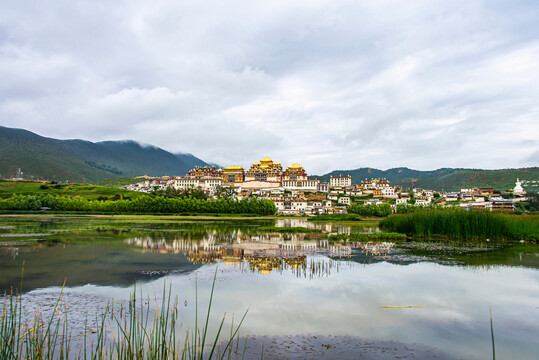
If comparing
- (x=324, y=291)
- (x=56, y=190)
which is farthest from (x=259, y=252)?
(x=56, y=190)

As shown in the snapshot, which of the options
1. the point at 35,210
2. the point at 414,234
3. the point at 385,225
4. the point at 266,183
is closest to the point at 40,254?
the point at 414,234

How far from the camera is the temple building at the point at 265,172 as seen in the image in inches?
6393

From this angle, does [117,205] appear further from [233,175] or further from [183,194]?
[233,175]

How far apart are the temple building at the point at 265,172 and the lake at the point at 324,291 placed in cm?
13847

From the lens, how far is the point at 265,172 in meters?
165

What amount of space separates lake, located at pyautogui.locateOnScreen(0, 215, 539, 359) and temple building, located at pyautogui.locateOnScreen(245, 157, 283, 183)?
5452 inches

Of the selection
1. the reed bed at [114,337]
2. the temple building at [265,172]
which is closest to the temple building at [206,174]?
the temple building at [265,172]

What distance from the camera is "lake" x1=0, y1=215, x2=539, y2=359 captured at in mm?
8891

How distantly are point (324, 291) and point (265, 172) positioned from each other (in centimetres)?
15195

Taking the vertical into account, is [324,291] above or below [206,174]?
below

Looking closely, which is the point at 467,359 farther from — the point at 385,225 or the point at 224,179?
the point at 224,179

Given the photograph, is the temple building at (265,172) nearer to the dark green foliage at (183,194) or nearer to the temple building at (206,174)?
the temple building at (206,174)

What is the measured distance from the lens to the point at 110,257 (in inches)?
778

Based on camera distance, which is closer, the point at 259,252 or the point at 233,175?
the point at 259,252
